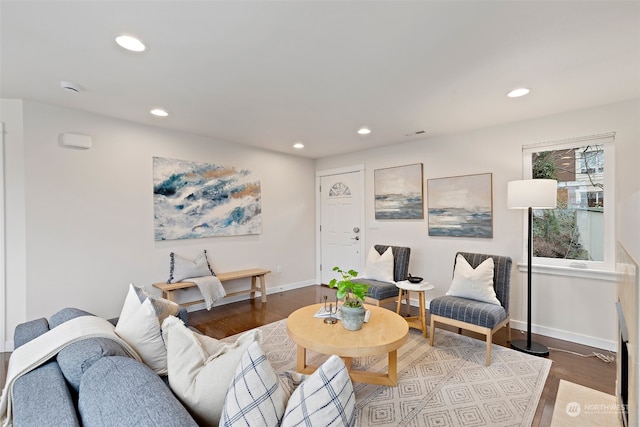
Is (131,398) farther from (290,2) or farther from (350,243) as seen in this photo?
(350,243)

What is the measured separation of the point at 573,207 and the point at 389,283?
6.91ft

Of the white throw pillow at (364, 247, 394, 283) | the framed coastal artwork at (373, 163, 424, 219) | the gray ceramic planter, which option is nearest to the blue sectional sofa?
the gray ceramic planter

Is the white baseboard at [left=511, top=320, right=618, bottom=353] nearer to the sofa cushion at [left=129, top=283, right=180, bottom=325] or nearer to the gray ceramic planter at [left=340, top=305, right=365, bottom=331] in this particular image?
the gray ceramic planter at [left=340, top=305, right=365, bottom=331]

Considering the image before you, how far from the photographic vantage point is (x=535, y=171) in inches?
132

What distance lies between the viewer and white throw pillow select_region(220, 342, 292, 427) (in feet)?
2.77

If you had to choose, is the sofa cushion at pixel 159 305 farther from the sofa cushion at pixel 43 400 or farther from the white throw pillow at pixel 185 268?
the white throw pillow at pixel 185 268

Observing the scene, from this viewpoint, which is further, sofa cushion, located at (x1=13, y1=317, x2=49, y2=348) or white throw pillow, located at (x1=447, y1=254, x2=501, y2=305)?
white throw pillow, located at (x1=447, y1=254, x2=501, y2=305)

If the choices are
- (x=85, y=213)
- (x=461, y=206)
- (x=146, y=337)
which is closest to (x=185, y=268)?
(x=85, y=213)

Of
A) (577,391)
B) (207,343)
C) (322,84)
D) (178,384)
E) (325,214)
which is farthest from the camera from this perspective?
(325,214)

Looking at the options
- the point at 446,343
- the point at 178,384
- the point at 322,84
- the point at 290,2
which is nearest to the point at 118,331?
the point at 178,384

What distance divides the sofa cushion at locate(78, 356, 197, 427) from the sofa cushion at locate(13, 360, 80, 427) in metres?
0.05

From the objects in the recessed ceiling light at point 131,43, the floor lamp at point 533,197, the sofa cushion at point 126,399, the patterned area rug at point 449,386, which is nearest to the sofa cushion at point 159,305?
the sofa cushion at point 126,399

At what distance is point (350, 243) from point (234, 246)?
75.2 inches

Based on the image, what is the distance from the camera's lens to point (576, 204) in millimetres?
3129
